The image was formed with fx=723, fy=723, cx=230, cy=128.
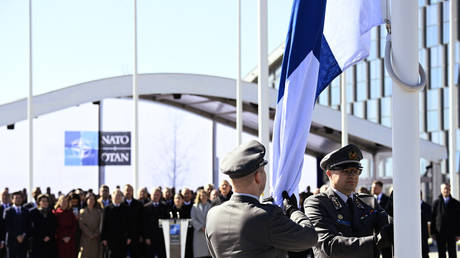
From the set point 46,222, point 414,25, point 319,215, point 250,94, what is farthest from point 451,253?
point 414,25

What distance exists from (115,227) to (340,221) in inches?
466

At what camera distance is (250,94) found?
84.8ft

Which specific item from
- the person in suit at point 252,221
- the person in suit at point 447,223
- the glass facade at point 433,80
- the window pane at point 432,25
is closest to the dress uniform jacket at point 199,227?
the person in suit at point 447,223

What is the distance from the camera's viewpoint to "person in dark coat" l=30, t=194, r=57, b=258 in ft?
49.8

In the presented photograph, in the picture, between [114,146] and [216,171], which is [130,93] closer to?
[114,146]

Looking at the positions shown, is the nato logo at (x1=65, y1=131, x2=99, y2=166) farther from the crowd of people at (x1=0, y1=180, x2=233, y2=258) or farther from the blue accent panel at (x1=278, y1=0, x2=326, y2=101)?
the blue accent panel at (x1=278, y1=0, x2=326, y2=101)

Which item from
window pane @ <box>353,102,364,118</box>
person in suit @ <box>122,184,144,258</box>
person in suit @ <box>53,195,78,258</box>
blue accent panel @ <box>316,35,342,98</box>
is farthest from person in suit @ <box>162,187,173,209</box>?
window pane @ <box>353,102,364,118</box>

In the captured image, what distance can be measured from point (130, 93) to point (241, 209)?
67.3 ft

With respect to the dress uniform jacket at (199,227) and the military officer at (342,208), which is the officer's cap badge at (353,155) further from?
the dress uniform jacket at (199,227)

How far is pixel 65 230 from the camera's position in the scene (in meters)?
15.5

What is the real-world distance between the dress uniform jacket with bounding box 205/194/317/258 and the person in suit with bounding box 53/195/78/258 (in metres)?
12.2

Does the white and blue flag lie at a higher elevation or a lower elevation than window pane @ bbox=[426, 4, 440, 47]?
lower

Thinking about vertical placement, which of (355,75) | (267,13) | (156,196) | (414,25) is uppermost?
(355,75)

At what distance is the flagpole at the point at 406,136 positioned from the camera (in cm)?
334
